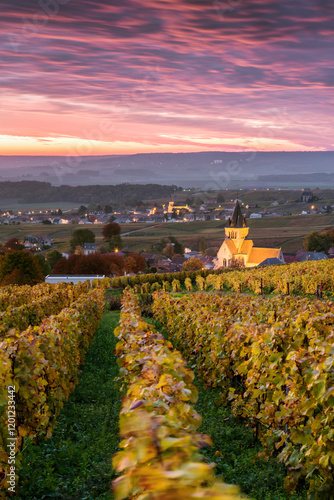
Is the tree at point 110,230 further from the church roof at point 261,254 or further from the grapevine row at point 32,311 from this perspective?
the grapevine row at point 32,311

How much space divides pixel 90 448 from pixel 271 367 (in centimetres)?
295

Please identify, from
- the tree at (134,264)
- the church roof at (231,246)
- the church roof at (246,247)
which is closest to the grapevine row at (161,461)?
the tree at (134,264)

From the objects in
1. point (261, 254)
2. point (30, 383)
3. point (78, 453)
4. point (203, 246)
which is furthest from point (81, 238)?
point (78, 453)

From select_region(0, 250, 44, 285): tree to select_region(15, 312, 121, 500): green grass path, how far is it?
3794 cm

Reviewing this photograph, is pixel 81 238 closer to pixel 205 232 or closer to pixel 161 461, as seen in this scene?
pixel 205 232

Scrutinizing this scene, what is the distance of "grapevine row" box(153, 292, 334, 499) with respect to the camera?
4.77 metres

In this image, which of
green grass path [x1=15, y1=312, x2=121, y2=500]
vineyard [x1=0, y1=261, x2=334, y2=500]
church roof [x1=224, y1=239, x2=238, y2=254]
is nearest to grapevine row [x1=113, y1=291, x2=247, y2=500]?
vineyard [x1=0, y1=261, x2=334, y2=500]

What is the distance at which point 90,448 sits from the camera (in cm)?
632

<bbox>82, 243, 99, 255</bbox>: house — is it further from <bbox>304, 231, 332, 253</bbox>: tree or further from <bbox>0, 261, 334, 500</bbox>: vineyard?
<bbox>0, 261, 334, 500</bbox>: vineyard

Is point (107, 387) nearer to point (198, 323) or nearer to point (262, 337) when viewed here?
point (198, 323)

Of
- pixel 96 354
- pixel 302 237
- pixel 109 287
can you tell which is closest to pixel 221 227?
pixel 302 237

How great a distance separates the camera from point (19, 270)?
148 ft

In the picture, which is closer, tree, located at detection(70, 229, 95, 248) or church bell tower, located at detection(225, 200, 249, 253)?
church bell tower, located at detection(225, 200, 249, 253)

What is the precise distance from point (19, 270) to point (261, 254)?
1647 inches
